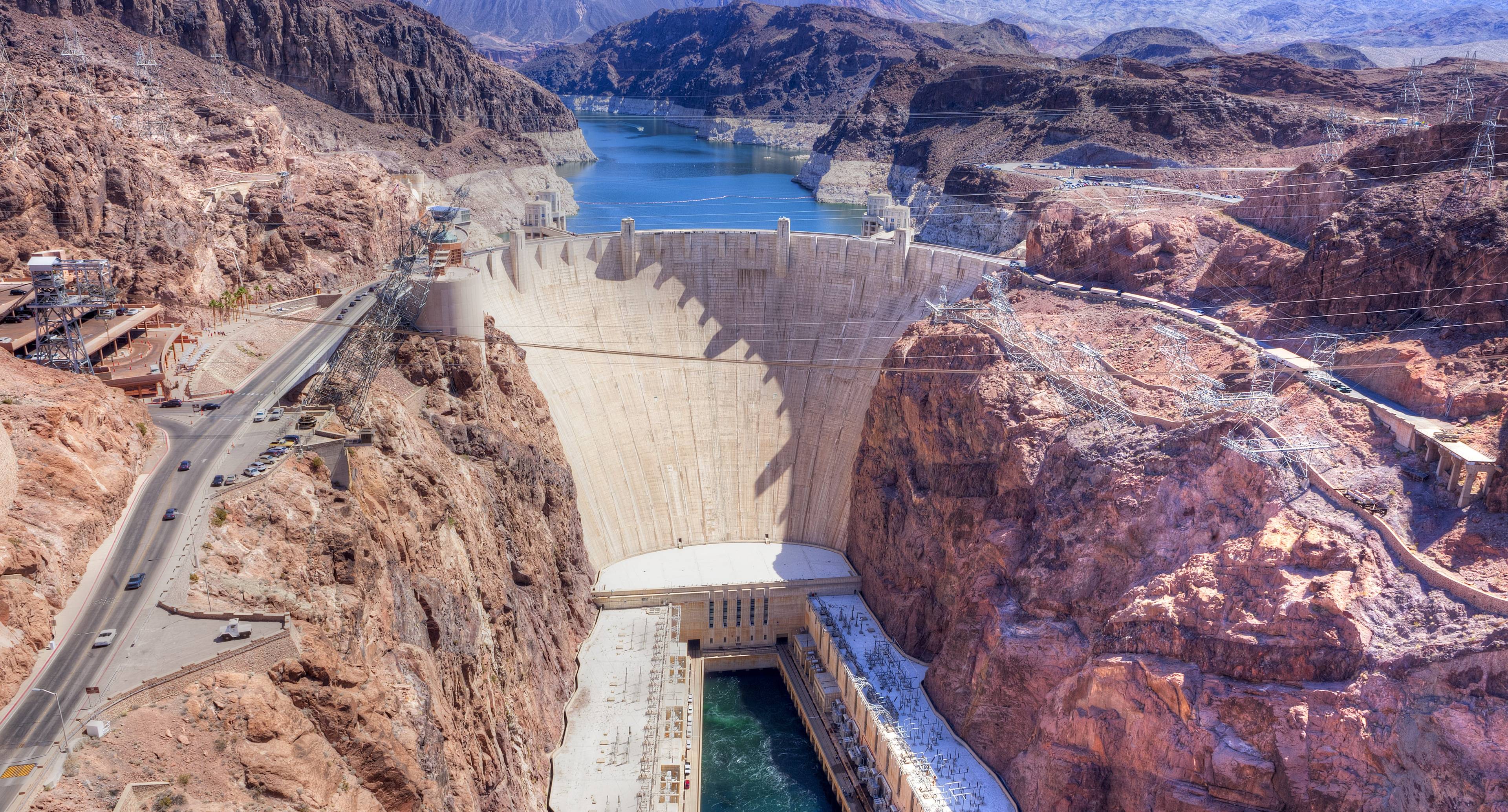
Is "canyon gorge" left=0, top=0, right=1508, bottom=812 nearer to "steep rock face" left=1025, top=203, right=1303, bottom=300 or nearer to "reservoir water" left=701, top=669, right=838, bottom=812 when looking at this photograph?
"steep rock face" left=1025, top=203, right=1303, bottom=300

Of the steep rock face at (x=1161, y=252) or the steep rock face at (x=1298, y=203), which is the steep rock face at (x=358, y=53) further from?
the steep rock face at (x=1298, y=203)

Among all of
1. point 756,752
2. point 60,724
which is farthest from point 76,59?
point 60,724

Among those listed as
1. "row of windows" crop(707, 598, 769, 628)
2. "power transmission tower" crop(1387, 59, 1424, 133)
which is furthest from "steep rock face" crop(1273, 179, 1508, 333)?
"power transmission tower" crop(1387, 59, 1424, 133)

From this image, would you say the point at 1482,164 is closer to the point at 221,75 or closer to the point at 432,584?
the point at 432,584

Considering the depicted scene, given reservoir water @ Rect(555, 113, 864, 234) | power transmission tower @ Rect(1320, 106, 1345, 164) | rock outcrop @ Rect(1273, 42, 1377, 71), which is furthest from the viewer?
rock outcrop @ Rect(1273, 42, 1377, 71)

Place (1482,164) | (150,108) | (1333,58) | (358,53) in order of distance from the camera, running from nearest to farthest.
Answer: (1482,164) < (150,108) < (358,53) < (1333,58)

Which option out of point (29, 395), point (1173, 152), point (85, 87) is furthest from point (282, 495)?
point (1173, 152)
